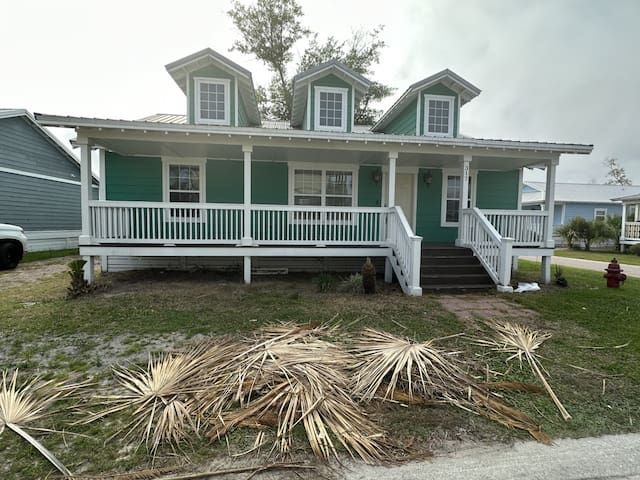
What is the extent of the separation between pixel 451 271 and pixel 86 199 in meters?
8.17

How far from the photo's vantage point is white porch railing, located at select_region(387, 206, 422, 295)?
6.89 meters

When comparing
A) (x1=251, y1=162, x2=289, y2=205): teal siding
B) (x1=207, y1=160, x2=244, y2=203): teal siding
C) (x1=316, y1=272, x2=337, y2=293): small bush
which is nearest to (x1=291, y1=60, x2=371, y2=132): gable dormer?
(x1=251, y1=162, x2=289, y2=205): teal siding

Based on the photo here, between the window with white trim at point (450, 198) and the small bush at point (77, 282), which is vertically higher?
the window with white trim at point (450, 198)

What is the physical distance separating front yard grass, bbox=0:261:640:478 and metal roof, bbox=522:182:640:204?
20090 mm

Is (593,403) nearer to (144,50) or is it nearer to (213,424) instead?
(213,424)

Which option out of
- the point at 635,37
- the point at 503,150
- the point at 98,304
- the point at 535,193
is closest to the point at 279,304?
the point at 98,304

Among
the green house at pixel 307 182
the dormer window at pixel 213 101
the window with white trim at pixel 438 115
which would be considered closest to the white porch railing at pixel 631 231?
the green house at pixel 307 182

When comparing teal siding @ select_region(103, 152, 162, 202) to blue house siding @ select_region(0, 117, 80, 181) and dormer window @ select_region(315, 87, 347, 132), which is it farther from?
blue house siding @ select_region(0, 117, 80, 181)

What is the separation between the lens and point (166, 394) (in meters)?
2.87

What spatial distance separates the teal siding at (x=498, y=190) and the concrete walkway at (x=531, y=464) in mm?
9117

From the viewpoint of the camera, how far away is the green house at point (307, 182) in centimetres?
748

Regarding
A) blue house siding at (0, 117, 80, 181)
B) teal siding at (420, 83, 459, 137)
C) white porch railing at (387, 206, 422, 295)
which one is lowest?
white porch railing at (387, 206, 422, 295)

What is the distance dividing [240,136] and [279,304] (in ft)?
12.4

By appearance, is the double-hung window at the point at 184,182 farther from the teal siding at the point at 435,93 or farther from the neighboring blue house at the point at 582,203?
the neighboring blue house at the point at 582,203
